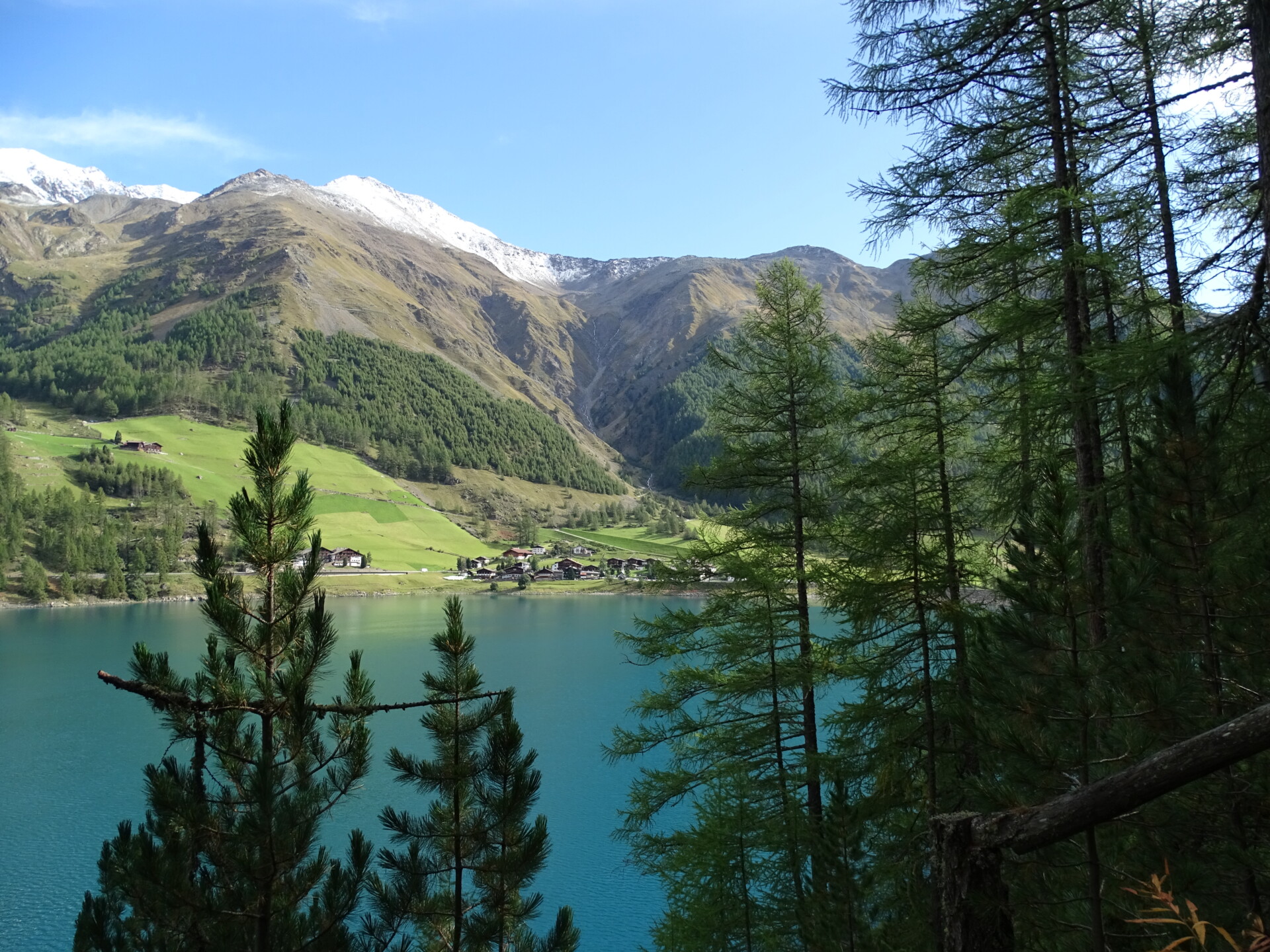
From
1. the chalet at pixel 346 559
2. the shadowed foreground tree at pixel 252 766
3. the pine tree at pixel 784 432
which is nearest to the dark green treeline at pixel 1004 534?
the pine tree at pixel 784 432

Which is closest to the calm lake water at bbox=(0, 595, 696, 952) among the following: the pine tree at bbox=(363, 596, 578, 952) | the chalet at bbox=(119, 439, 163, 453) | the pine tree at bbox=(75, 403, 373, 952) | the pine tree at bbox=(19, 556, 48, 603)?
the pine tree at bbox=(363, 596, 578, 952)

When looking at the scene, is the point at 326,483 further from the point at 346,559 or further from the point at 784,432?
the point at 784,432

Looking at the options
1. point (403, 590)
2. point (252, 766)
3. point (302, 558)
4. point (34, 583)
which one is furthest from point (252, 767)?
point (34, 583)

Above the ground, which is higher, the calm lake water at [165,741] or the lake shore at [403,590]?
the lake shore at [403,590]

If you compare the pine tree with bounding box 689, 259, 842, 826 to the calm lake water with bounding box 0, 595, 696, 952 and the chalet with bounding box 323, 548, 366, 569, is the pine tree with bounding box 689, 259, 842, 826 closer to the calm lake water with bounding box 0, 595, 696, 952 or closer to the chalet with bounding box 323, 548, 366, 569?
the calm lake water with bounding box 0, 595, 696, 952

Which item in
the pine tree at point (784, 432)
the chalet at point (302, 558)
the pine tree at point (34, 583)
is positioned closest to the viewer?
the chalet at point (302, 558)

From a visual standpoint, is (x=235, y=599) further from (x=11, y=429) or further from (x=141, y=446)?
(x=11, y=429)

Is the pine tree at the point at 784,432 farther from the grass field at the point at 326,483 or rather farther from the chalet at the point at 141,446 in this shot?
the chalet at the point at 141,446
